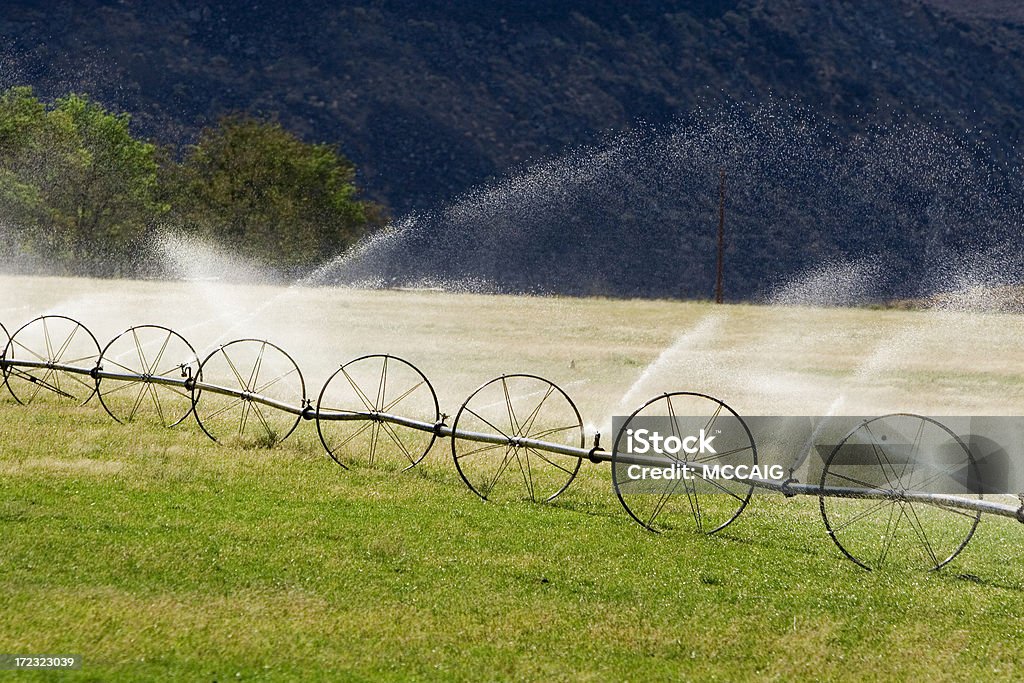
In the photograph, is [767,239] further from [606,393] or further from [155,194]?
[606,393]

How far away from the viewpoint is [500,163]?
14100 centimetres

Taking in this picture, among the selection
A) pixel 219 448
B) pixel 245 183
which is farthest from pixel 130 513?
pixel 245 183

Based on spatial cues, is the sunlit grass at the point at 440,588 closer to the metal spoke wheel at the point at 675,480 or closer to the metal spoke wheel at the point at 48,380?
the metal spoke wheel at the point at 675,480

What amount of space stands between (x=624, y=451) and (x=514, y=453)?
1.68m

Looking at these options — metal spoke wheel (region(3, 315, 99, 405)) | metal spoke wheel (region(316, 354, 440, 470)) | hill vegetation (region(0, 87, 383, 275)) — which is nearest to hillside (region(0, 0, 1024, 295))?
hill vegetation (region(0, 87, 383, 275))

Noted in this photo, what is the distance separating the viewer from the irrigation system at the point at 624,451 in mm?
10180

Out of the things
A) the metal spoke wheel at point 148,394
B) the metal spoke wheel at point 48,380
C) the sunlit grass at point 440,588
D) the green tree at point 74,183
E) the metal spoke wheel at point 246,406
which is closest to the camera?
the sunlit grass at point 440,588

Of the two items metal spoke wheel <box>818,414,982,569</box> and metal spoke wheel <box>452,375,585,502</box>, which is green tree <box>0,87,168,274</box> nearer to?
metal spoke wheel <box>452,375,585,502</box>

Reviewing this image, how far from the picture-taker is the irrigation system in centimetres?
1018

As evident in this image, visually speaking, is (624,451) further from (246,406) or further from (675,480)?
(246,406)

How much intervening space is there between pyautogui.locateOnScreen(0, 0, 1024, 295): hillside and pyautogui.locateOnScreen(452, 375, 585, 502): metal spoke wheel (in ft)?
340

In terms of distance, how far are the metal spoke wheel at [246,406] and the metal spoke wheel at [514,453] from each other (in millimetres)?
2048

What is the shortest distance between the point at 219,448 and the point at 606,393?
32.4 feet

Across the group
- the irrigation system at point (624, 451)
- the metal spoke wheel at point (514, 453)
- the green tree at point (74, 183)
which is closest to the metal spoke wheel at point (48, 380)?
the irrigation system at point (624, 451)
